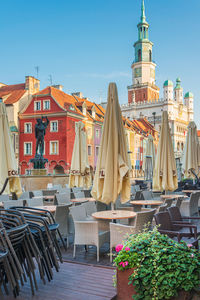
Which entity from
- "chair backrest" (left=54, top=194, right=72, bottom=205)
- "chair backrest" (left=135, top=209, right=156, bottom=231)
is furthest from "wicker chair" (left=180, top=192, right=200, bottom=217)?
"chair backrest" (left=135, top=209, right=156, bottom=231)

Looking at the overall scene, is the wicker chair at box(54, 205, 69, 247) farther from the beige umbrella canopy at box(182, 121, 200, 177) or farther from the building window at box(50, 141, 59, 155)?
the building window at box(50, 141, 59, 155)

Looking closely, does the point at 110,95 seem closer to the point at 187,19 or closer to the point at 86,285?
the point at 86,285

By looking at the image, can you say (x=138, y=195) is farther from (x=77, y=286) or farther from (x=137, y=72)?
(x=137, y=72)

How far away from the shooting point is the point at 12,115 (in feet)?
111

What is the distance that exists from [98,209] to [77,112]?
2793 cm

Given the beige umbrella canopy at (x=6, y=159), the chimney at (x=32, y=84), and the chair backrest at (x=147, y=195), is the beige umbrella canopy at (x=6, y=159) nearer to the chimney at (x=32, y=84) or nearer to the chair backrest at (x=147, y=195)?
the chair backrest at (x=147, y=195)

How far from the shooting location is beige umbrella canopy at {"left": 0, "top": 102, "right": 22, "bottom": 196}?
22.2 feet

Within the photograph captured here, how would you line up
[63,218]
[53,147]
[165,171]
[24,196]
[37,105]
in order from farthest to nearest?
[37,105] < [53,147] < [24,196] < [165,171] < [63,218]

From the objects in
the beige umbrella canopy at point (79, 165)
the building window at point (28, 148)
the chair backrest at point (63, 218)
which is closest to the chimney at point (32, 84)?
the building window at point (28, 148)

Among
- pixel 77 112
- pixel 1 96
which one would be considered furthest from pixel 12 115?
pixel 77 112

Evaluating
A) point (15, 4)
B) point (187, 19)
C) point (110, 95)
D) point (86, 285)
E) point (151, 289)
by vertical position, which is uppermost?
point (15, 4)

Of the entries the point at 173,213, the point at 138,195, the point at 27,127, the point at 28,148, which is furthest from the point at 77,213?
the point at 27,127

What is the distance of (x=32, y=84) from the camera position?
36.5 metres

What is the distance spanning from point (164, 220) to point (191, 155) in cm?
729
